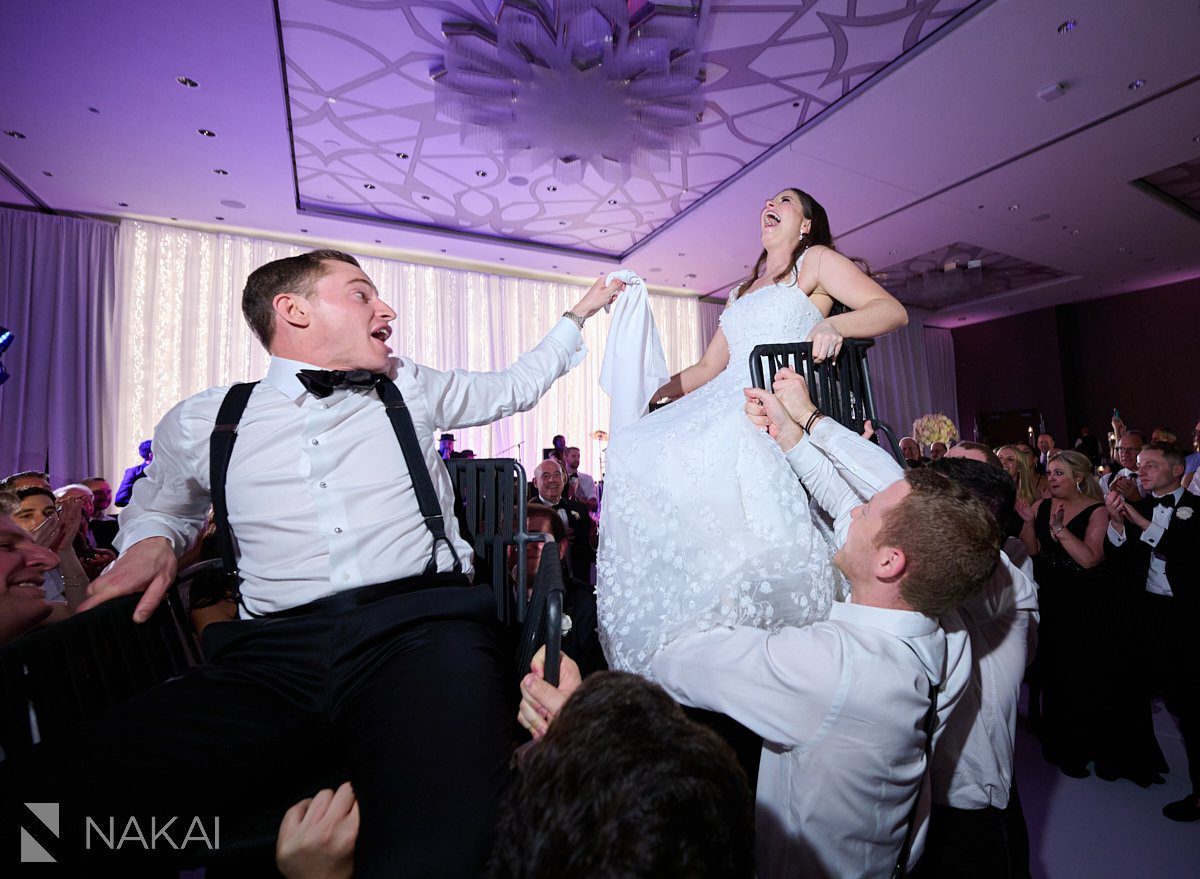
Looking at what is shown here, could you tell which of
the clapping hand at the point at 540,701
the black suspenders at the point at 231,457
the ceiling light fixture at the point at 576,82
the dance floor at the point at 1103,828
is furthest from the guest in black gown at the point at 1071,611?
the ceiling light fixture at the point at 576,82

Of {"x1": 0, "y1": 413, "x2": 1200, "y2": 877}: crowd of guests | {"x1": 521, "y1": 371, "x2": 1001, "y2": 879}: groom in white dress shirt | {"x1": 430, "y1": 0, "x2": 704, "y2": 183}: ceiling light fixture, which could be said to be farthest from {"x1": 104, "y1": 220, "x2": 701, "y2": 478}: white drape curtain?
{"x1": 521, "y1": 371, "x2": 1001, "y2": 879}: groom in white dress shirt

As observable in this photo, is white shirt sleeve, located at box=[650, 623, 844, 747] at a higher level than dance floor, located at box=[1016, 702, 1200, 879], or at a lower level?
higher

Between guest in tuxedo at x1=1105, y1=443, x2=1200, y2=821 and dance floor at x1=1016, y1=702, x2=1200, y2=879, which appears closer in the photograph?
dance floor at x1=1016, y1=702, x2=1200, y2=879

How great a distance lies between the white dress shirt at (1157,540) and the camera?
2.94 metres

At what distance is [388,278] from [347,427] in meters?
8.14

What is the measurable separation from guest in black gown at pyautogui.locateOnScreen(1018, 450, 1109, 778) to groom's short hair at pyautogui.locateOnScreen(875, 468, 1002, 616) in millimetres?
2415

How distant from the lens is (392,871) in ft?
2.87

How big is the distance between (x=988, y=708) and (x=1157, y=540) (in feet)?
7.90

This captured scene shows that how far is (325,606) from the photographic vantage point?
1.41 metres

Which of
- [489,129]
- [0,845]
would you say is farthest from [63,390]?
[0,845]

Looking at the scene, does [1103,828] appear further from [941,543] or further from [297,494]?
[297,494]

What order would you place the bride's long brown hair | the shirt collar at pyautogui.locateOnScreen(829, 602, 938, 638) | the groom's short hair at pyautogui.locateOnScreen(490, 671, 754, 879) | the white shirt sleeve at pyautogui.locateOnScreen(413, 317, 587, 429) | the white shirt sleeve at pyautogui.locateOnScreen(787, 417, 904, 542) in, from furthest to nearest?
the bride's long brown hair, the white shirt sleeve at pyautogui.locateOnScreen(413, 317, 587, 429), the white shirt sleeve at pyautogui.locateOnScreen(787, 417, 904, 542), the shirt collar at pyautogui.locateOnScreen(829, 602, 938, 638), the groom's short hair at pyautogui.locateOnScreen(490, 671, 754, 879)

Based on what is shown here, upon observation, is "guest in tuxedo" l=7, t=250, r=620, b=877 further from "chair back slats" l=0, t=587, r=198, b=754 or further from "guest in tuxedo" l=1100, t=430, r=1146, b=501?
"guest in tuxedo" l=1100, t=430, r=1146, b=501

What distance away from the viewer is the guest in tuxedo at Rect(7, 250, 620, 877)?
998 millimetres
